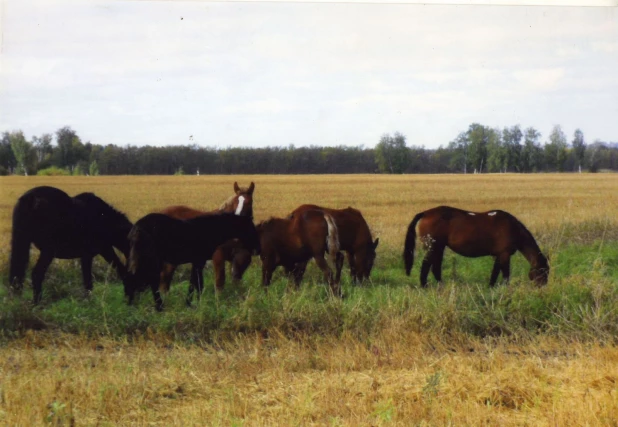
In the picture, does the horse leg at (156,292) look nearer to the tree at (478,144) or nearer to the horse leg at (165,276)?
the horse leg at (165,276)

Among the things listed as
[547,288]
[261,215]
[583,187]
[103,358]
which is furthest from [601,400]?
[583,187]

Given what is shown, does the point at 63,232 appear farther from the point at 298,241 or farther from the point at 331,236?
the point at 331,236

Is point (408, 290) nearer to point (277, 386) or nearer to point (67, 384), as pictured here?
point (277, 386)

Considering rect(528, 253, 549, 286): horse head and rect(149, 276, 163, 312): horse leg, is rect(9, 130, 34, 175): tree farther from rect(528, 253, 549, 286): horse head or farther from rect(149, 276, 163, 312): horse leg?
rect(528, 253, 549, 286): horse head

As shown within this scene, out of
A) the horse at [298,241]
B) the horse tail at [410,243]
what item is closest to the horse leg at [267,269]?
the horse at [298,241]

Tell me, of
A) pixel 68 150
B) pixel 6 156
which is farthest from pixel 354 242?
pixel 6 156

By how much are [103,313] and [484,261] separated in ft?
18.9

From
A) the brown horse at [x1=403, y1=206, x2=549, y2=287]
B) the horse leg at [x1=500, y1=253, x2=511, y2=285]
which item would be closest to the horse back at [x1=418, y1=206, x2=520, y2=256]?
the brown horse at [x1=403, y1=206, x2=549, y2=287]

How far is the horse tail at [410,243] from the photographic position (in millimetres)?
9883

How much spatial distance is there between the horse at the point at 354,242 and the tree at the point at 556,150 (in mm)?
3177

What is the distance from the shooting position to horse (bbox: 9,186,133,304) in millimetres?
8594

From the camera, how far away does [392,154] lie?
33.3 ft

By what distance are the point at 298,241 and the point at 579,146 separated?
4829 mm

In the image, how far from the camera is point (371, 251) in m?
9.97
